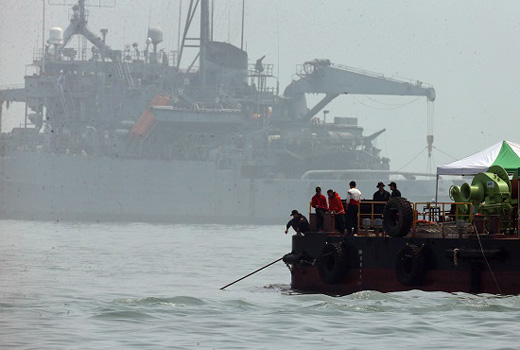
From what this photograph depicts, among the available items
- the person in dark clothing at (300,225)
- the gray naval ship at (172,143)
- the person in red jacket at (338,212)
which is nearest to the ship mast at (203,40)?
the gray naval ship at (172,143)

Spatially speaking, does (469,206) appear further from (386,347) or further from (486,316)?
(386,347)

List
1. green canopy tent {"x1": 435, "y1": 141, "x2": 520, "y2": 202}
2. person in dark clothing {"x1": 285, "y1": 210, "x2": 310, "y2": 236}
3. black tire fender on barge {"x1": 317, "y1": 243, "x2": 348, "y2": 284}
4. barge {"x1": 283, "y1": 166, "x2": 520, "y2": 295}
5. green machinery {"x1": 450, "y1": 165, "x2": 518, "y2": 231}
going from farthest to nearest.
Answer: person in dark clothing {"x1": 285, "y1": 210, "x2": 310, "y2": 236} → black tire fender on barge {"x1": 317, "y1": 243, "x2": 348, "y2": 284} → green canopy tent {"x1": 435, "y1": 141, "x2": 520, "y2": 202} → green machinery {"x1": 450, "y1": 165, "x2": 518, "y2": 231} → barge {"x1": 283, "y1": 166, "x2": 520, "y2": 295}

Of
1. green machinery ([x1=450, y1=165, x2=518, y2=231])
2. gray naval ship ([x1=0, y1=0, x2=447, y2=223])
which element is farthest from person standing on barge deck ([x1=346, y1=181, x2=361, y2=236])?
gray naval ship ([x1=0, y1=0, x2=447, y2=223])

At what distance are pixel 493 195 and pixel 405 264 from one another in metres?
2.74

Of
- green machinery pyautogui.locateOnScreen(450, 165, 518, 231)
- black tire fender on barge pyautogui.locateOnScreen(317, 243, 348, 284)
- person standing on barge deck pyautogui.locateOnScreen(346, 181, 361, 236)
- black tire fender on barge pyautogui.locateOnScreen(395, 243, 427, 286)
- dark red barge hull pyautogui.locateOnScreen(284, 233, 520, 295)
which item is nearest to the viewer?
dark red barge hull pyautogui.locateOnScreen(284, 233, 520, 295)

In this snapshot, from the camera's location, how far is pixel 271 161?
139875 millimetres

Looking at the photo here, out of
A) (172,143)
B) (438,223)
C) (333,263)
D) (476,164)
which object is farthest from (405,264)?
(172,143)

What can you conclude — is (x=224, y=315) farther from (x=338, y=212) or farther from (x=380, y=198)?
(x=380, y=198)

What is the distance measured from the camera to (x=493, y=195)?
29938 millimetres

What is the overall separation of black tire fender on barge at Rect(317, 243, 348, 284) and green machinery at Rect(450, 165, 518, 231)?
3188 mm

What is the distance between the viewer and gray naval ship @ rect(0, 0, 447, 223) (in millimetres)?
133500

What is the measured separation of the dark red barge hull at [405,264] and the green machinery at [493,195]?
1174 millimetres

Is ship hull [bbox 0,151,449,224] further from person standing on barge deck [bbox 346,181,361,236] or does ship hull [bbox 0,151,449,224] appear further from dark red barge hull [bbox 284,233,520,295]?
person standing on barge deck [bbox 346,181,361,236]

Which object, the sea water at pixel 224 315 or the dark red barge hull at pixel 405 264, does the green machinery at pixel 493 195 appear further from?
the sea water at pixel 224 315
